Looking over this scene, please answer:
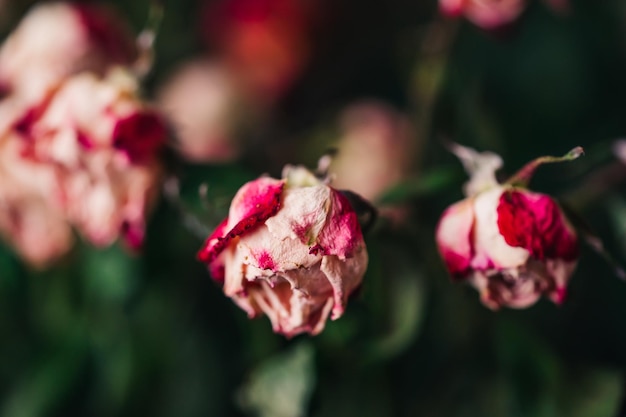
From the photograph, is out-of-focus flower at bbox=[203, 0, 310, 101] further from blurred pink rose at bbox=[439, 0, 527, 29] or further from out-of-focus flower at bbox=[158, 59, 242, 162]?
blurred pink rose at bbox=[439, 0, 527, 29]

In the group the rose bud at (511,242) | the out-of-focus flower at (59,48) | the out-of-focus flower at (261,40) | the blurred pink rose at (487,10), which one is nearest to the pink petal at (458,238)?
the rose bud at (511,242)

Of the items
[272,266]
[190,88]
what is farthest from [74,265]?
[272,266]

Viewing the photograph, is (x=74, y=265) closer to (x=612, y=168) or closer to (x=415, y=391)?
(x=415, y=391)

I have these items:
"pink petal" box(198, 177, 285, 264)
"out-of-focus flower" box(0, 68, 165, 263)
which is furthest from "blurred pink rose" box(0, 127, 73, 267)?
"pink petal" box(198, 177, 285, 264)

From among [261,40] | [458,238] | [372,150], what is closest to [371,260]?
[458,238]

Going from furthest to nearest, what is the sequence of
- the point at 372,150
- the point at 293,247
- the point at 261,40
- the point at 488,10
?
1. the point at 261,40
2. the point at 372,150
3. the point at 488,10
4. the point at 293,247

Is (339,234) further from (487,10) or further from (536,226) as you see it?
(487,10)

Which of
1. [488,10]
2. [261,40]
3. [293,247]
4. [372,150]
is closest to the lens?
[293,247]
